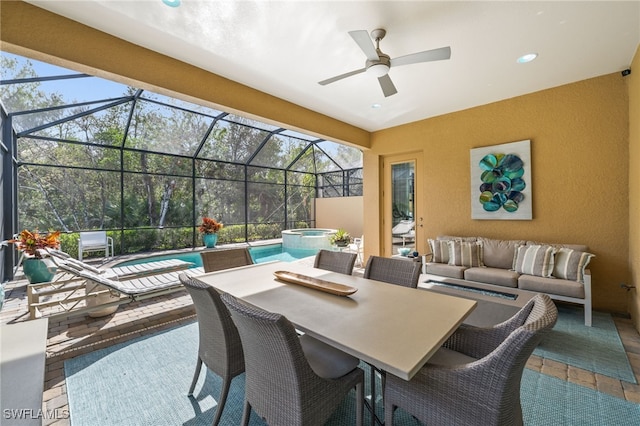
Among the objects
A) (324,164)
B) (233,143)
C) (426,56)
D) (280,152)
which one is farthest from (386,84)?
(324,164)

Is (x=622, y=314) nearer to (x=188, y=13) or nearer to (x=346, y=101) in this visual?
(x=346, y=101)

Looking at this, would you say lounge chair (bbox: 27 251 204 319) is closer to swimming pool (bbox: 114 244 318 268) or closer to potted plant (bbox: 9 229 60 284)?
potted plant (bbox: 9 229 60 284)

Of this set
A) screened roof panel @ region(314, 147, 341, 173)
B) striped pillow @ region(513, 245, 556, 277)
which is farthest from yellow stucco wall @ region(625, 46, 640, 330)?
screened roof panel @ region(314, 147, 341, 173)

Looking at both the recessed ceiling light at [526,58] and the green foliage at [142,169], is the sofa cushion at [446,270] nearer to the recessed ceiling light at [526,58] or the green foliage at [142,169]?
the recessed ceiling light at [526,58]

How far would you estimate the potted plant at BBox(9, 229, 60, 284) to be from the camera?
3596 millimetres

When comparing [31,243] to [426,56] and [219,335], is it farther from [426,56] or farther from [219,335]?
[426,56]

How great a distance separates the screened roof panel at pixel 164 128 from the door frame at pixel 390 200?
440 centimetres

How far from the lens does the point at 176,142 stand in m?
7.25

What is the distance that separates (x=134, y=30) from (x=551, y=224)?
18.0 ft

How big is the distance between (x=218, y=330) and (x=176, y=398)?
0.77 meters

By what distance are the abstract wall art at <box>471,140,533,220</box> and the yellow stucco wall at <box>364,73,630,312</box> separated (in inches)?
4.2

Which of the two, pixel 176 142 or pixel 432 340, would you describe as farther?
pixel 176 142

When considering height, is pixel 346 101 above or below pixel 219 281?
above

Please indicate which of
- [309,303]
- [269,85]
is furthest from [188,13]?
[309,303]
